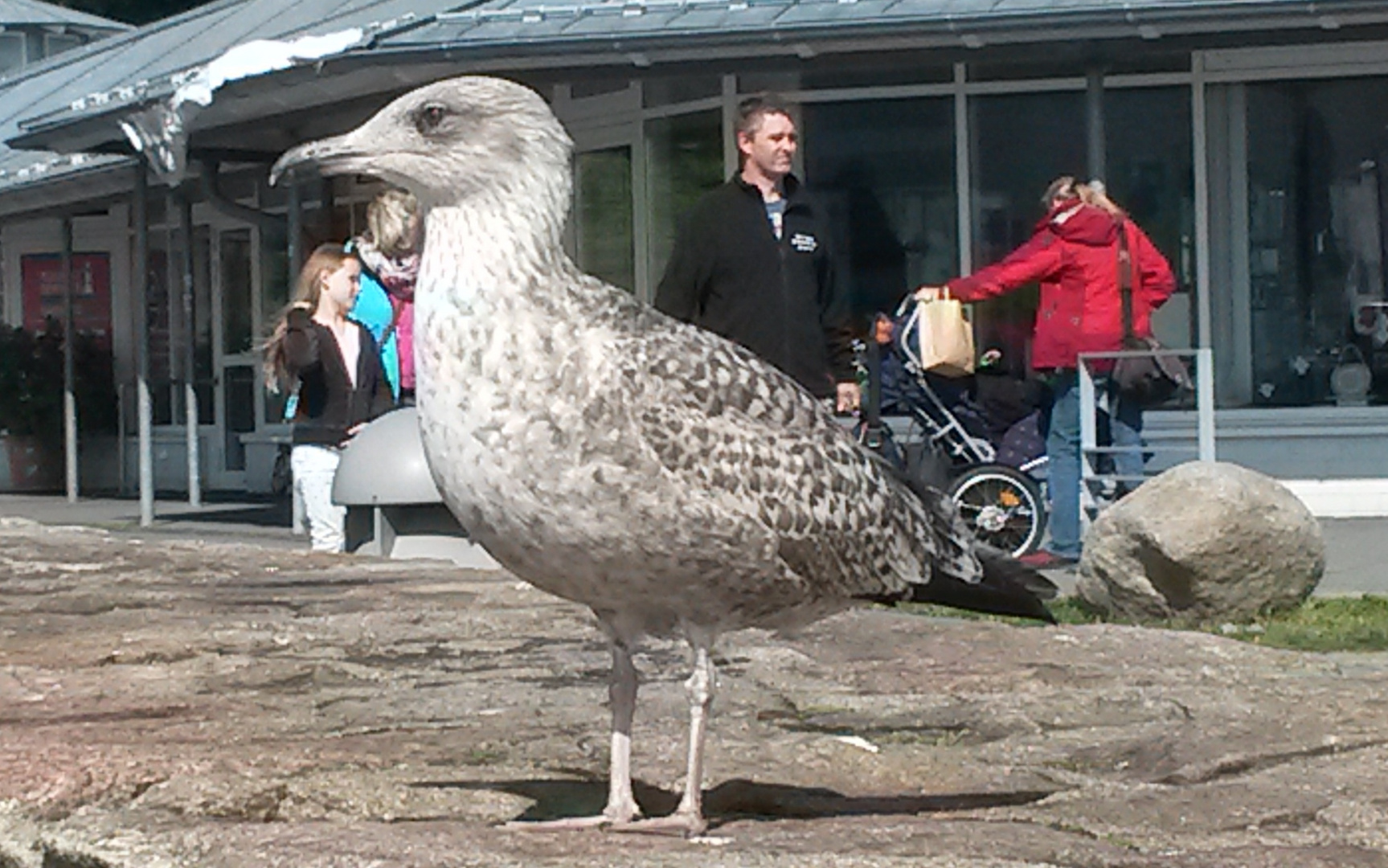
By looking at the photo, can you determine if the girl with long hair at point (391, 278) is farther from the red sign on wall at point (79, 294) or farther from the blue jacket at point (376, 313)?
the red sign on wall at point (79, 294)

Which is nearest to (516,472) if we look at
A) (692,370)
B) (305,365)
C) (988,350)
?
(692,370)

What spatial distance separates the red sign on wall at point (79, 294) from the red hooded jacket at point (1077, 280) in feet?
55.5

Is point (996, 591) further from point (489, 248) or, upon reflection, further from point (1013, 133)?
point (1013, 133)

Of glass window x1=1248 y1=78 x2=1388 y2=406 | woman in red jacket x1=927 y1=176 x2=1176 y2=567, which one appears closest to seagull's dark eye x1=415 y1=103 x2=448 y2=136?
woman in red jacket x1=927 y1=176 x2=1176 y2=567

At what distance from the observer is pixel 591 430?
12.6 feet

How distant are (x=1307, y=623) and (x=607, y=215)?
356 inches

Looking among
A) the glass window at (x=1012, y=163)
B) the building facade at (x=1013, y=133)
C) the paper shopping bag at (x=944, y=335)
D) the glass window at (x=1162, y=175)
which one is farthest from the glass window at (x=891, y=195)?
the paper shopping bag at (x=944, y=335)

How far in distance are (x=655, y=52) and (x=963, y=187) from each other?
2.59 meters

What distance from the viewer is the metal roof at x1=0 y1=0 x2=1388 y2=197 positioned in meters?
12.3

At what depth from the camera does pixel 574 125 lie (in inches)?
675

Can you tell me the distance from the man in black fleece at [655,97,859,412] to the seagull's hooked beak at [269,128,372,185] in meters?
3.08

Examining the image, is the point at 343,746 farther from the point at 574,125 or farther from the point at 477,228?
the point at 574,125

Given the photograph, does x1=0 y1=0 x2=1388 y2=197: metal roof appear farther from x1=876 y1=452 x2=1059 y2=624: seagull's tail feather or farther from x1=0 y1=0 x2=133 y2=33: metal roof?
x1=0 y1=0 x2=133 y2=33: metal roof

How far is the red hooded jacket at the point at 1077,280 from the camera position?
11.4 meters
